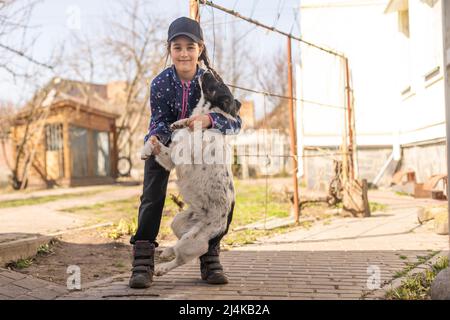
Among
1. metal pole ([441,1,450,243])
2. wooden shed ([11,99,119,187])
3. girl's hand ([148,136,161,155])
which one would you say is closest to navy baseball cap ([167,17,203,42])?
girl's hand ([148,136,161,155])

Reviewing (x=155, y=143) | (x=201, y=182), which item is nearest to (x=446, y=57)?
(x=201, y=182)

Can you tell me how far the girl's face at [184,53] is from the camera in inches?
118

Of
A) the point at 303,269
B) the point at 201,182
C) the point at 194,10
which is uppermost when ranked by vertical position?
the point at 194,10

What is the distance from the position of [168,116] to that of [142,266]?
0.90 meters

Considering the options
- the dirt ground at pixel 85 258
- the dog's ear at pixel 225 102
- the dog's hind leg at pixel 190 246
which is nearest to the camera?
the dog's hind leg at pixel 190 246

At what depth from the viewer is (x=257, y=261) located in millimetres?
3949

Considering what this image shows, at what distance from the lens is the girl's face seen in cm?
299

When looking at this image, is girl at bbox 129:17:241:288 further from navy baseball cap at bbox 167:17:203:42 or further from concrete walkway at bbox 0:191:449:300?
concrete walkway at bbox 0:191:449:300

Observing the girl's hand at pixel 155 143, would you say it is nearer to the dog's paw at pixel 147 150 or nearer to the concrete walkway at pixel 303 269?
the dog's paw at pixel 147 150

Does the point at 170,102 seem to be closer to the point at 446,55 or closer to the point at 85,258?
the point at 446,55

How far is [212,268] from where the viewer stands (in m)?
3.11

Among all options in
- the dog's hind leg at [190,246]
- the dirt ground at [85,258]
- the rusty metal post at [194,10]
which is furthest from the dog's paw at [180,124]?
the rusty metal post at [194,10]

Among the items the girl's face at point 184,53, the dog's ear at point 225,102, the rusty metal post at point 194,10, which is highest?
the rusty metal post at point 194,10
